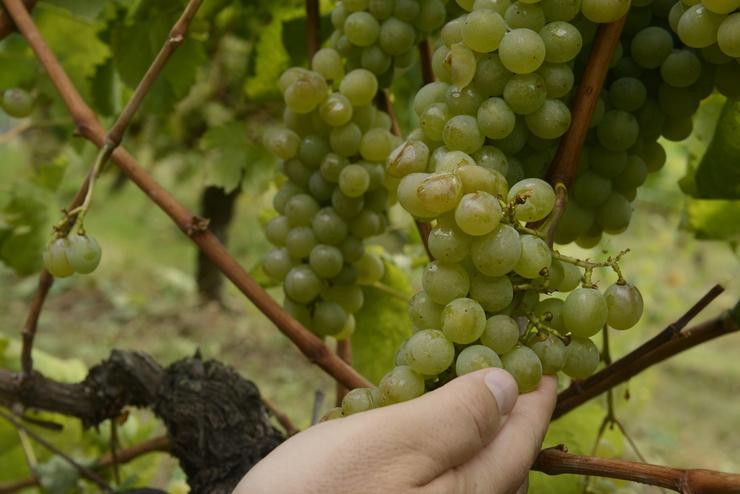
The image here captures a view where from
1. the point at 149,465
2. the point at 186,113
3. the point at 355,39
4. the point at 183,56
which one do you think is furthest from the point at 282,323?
the point at 186,113

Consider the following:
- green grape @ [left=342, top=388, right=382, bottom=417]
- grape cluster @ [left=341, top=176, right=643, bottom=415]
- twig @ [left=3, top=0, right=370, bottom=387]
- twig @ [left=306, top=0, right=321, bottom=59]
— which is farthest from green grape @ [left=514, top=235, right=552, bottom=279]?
twig @ [left=306, top=0, right=321, bottom=59]

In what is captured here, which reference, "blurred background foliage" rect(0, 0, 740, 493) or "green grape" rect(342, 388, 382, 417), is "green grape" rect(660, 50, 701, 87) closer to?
"blurred background foliage" rect(0, 0, 740, 493)

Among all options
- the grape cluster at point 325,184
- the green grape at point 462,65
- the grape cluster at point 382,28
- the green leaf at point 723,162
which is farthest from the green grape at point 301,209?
the green leaf at point 723,162

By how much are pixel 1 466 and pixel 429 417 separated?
77 cm

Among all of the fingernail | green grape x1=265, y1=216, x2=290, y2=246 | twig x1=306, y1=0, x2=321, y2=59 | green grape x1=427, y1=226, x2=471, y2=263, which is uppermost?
twig x1=306, y1=0, x2=321, y2=59

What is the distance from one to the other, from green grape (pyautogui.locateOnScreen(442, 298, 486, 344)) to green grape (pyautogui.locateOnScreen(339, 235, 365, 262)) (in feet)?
0.87

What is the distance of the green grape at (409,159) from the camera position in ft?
1.60

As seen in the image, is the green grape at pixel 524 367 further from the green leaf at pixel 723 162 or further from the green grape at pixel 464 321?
the green leaf at pixel 723 162

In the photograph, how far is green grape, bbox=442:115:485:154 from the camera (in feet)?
1.52

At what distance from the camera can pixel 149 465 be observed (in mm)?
1037

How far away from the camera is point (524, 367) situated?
0.43 meters

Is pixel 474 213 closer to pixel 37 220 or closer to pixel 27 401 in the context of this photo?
pixel 27 401

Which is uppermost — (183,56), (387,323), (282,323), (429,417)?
(183,56)

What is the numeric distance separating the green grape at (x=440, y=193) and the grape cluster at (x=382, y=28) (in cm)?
23
